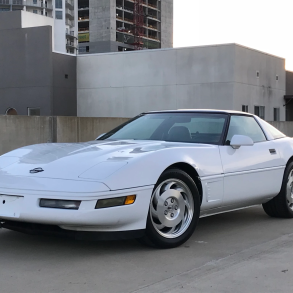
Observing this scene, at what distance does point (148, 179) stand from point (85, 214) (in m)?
0.67

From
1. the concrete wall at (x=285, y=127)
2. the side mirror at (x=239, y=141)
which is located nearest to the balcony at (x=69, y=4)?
the concrete wall at (x=285, y=127)

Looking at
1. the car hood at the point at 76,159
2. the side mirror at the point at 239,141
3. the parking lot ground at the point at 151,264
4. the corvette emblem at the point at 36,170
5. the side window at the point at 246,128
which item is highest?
the side window at the point at 246,128

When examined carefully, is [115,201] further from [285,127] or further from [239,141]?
[285,127]

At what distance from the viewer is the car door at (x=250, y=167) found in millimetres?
5414

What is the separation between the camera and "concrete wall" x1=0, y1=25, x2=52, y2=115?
87.6 ft

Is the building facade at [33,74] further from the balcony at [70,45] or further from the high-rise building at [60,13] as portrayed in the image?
the balcony at [70,45]

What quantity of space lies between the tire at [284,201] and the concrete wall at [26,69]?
2158 cm

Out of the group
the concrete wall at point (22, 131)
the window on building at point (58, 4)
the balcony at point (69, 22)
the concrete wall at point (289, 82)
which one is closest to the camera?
the concrete wall at point (22, 131)

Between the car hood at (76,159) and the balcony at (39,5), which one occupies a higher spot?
the balcony at (39,5)

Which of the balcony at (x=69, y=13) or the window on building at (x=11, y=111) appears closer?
the window on building at (x=11, y=111)

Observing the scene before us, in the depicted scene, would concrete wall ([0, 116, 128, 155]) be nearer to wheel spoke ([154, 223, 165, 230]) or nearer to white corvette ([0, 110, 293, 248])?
white corvette ([0, 110, 293, 248])

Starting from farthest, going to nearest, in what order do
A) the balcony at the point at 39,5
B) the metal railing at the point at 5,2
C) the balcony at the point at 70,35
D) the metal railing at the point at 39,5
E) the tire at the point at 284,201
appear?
the metal railing at the point at 39,5 → the balcony at the point at 39,5 → the metal railing at the point at 5,2 → the balcony at the point at 70,35 → the tire at the point at 284,201

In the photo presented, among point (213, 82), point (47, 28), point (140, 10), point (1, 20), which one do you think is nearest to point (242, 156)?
point (213, 82)

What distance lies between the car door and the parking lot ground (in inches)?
17.5
